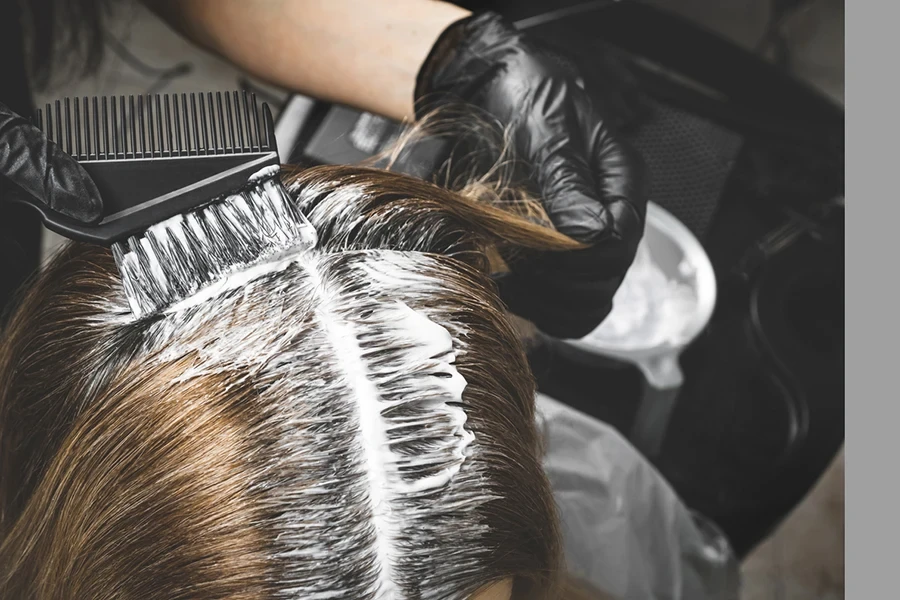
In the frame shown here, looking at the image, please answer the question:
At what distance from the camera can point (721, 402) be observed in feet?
2.77

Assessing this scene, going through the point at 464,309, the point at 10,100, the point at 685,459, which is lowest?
the point at 685,459

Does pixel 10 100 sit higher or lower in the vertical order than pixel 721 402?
higher

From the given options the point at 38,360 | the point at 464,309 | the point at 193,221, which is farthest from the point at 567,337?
the point at 38,360

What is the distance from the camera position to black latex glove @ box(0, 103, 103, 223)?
0.59 m

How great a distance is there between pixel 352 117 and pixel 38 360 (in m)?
0.38

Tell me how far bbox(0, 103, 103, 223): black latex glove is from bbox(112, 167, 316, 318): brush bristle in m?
0.05

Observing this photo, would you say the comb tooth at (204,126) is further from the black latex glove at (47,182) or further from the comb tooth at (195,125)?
the black latex glove at (47,182)

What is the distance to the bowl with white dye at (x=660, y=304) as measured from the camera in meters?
0.80

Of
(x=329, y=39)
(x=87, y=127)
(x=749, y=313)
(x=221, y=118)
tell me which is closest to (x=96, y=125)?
(x=87, y=127)

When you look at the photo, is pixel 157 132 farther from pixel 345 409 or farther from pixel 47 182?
pixel 345 409

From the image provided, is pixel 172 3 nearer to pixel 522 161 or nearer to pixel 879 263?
pixel 522 161

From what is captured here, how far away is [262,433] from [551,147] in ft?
1.41

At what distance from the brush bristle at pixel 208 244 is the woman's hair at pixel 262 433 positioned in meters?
0.02

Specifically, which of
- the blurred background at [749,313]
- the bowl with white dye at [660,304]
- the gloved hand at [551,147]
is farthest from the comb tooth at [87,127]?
the bowl with white dye at [660,304]
